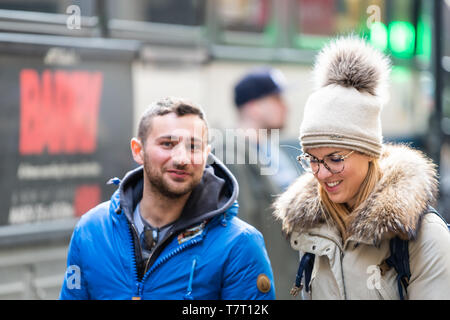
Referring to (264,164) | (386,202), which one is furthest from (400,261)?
(264,164)

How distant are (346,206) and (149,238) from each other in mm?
714

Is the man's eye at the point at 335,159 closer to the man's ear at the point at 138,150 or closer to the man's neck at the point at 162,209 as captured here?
the man's neck at the point at 162,209

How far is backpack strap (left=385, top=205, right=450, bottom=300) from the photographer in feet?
6.36

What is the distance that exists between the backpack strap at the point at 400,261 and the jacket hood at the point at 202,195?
1.91ft

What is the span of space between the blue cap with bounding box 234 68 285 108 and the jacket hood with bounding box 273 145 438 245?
103 inches

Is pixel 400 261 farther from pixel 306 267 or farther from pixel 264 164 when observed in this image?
pixel 264 164

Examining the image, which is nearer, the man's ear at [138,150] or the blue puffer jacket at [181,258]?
the blue puffer jacket at [181,258]

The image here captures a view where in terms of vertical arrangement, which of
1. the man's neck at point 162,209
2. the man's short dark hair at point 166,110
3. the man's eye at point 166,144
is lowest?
the man's neck at point 162,209

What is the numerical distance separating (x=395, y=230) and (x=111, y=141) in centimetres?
281

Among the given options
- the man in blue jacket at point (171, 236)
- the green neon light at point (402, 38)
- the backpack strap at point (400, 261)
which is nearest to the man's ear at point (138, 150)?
the man in blue jacket at point (171, 236)

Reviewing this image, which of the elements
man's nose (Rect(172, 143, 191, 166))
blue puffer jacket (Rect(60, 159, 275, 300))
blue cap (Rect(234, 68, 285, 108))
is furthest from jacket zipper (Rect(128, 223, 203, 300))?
blue cap (Rect(234, 68, 285, 108))

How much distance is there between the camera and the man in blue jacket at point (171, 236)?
6.93 feet

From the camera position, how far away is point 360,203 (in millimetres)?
2137
